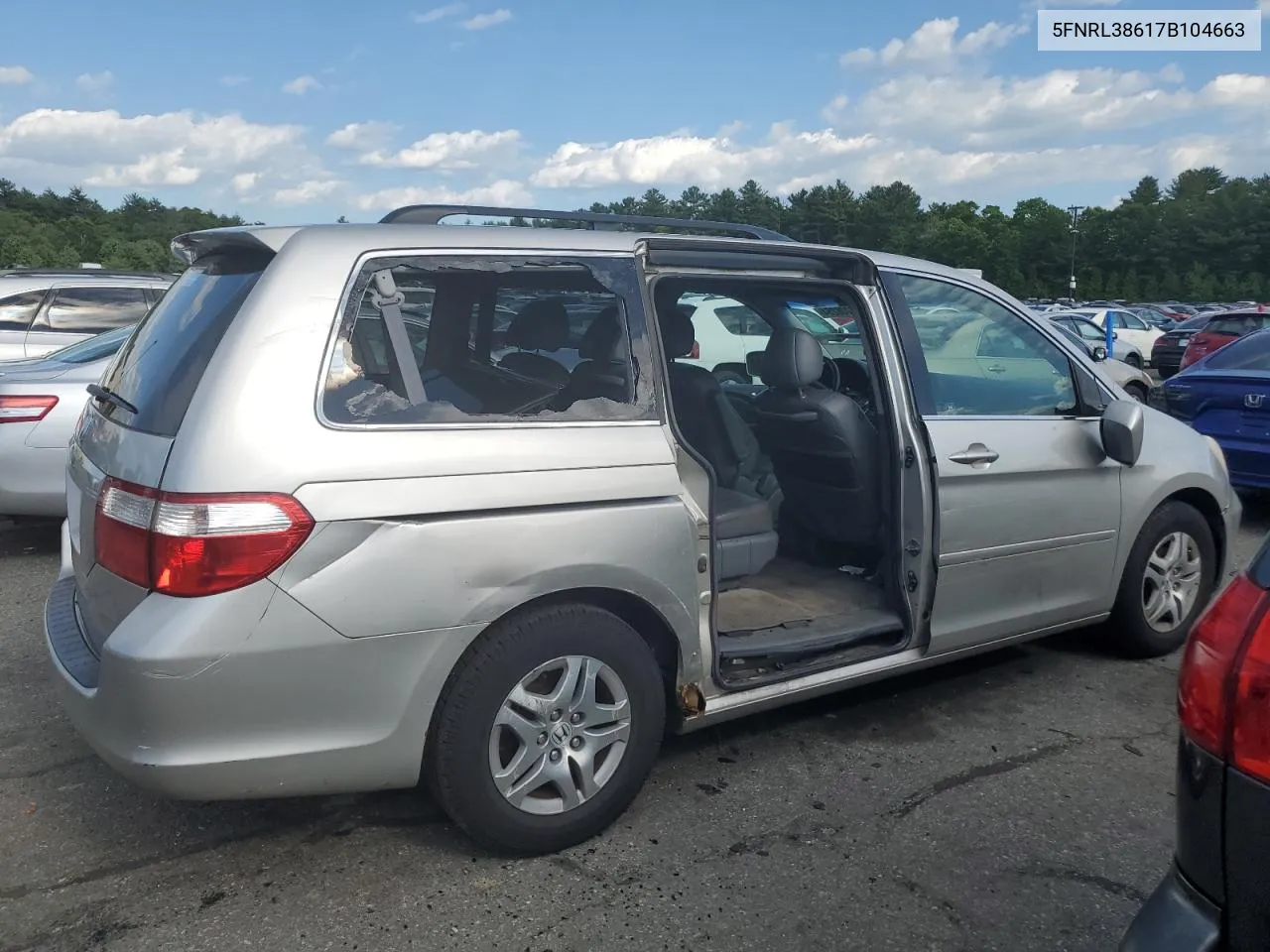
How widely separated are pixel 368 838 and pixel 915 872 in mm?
1572

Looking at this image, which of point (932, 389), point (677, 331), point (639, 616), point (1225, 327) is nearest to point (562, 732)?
point (639, 616)

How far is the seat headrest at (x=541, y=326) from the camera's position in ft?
11.1

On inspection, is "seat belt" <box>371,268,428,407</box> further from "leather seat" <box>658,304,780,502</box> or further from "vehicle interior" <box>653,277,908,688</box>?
"leather seat" <box>658,304,780,502</box>

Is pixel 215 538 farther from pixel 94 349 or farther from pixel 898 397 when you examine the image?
pixel 94 349

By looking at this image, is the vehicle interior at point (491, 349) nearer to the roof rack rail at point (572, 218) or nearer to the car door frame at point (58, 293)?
the roof rack rail at point (572, 218)

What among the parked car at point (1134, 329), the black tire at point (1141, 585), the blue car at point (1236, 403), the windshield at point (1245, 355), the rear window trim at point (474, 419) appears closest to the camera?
the rear window trim at point (474, 419)

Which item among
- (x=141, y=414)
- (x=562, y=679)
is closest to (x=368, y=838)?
(x=562, y=679)

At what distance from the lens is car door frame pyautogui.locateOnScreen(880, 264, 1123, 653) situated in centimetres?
385

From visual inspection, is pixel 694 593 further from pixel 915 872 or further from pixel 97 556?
pixel 97 556

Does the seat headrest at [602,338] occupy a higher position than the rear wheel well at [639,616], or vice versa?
the seat headrest at [602,338]

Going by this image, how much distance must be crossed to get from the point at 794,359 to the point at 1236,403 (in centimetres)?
486

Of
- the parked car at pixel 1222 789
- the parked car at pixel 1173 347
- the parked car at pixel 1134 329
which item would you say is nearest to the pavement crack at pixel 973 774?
the parked car at pixel 1222 789

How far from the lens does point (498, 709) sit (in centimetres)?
284

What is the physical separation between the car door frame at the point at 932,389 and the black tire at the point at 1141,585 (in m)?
0.14
